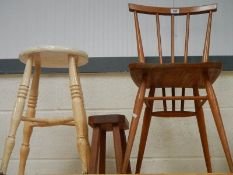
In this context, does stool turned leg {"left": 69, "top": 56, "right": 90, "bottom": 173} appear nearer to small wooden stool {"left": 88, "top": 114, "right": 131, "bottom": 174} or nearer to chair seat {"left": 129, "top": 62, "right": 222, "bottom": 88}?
small wooden stool {"left": 88, "top": 114, "right": 131, "bottom": 174}

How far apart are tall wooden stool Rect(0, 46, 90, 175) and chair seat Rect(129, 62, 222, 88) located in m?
0.26

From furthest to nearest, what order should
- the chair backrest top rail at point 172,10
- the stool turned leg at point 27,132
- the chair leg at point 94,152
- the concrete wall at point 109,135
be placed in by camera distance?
the concrete wall at point 109,135, the chair backrest top rail at point 172,10, the stool turned leg at point 27,132, the chair leg at point 94,152

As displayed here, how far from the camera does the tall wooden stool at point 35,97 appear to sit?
1.30 metres

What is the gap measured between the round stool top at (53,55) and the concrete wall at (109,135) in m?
0.42

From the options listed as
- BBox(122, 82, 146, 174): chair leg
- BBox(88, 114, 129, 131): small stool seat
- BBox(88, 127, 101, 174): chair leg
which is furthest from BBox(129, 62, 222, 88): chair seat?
BBox(88, 127, 101, 174): chair leg

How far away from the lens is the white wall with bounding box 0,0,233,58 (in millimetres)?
1940

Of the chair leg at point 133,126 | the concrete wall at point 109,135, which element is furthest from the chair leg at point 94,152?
the concrete wall at point 109,135

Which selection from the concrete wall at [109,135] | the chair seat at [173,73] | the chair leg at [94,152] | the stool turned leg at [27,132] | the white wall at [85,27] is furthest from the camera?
the white wall at [85,27]

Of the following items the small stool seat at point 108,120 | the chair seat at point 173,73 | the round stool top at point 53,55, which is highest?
the round stool top at point 53,55

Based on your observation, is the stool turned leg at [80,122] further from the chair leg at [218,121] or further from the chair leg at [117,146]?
the chair leg at [218,121]

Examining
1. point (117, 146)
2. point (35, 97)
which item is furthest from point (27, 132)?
point (117, 146)

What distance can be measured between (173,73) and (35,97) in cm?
66

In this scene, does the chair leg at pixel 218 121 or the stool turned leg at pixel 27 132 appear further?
the stool turned leg at pixel 27 132

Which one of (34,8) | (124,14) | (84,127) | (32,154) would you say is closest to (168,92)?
(124,14)
